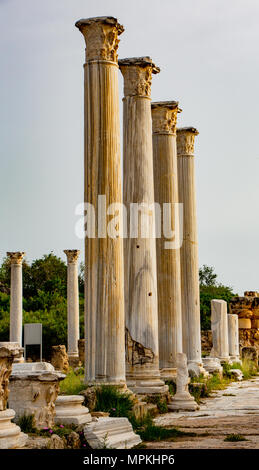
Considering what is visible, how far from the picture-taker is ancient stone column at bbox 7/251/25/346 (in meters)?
35.5

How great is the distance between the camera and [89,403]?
43.4 ft

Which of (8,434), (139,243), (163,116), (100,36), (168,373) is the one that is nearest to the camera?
(8,434)

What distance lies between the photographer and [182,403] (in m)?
17.3

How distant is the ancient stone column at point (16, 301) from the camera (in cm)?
3553

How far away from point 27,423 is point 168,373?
28.7ft

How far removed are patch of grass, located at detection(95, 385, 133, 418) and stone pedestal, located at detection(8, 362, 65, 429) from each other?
2.24m

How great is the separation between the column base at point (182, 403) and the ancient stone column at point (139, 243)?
665 millimetres

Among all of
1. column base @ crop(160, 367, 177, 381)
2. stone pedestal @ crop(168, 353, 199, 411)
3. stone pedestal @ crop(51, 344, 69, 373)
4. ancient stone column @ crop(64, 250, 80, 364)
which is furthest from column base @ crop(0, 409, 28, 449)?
ancient stone column @ crop(64, 250, 80, 364)

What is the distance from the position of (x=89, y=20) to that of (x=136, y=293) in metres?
5.83

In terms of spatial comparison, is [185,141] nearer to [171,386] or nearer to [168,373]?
[168,373]

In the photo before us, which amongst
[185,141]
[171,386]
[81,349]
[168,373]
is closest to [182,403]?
[171,386]

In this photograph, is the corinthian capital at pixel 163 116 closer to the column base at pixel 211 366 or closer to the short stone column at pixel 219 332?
the column base at pixel 211 366

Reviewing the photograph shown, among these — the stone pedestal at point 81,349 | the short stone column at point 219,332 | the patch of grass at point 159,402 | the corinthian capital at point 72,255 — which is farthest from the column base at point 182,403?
the corinthian capital at point 72,255
